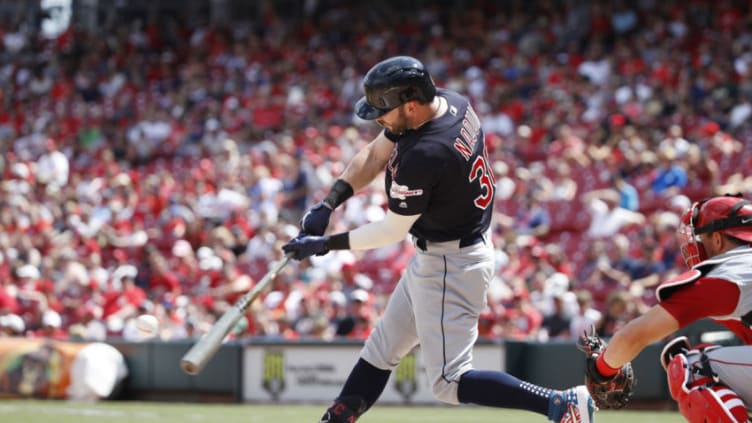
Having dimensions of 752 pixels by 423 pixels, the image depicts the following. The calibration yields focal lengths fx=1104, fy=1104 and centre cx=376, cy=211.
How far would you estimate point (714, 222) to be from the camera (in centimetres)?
405

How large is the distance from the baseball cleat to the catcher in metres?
0.27

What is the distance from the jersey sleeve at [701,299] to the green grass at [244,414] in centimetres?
425

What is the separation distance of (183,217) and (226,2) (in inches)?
353

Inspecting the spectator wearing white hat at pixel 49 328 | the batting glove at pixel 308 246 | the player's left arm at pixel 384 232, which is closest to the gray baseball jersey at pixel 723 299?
the player's left arm at pixel 384 232

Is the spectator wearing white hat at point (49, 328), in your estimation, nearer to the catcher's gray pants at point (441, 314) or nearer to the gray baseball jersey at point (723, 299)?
the catcher's gray pants at point (441, 314)

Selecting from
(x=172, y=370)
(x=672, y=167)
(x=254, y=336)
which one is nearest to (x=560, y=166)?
(x=672, y=167)

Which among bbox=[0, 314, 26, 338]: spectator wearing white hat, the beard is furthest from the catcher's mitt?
bbox=[0, 314, 26, 338]: spectator wearing white hat

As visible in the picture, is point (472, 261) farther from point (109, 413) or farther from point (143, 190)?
point (143, 190)

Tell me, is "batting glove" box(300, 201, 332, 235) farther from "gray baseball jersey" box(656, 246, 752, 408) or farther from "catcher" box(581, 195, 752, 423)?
"gray baseball jersey" box(656, 246, 752, 408)

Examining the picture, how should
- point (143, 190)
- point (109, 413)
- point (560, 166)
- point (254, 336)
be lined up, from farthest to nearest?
point (143, 190), point (560, 166), point (254, 336), point (109, 413)

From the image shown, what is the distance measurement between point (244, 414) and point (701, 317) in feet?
19.4

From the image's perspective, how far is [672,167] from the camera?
12078 mm

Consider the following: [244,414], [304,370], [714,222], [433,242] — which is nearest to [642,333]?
[714,222]

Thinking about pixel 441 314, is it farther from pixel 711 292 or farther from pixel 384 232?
pixel 711 292
